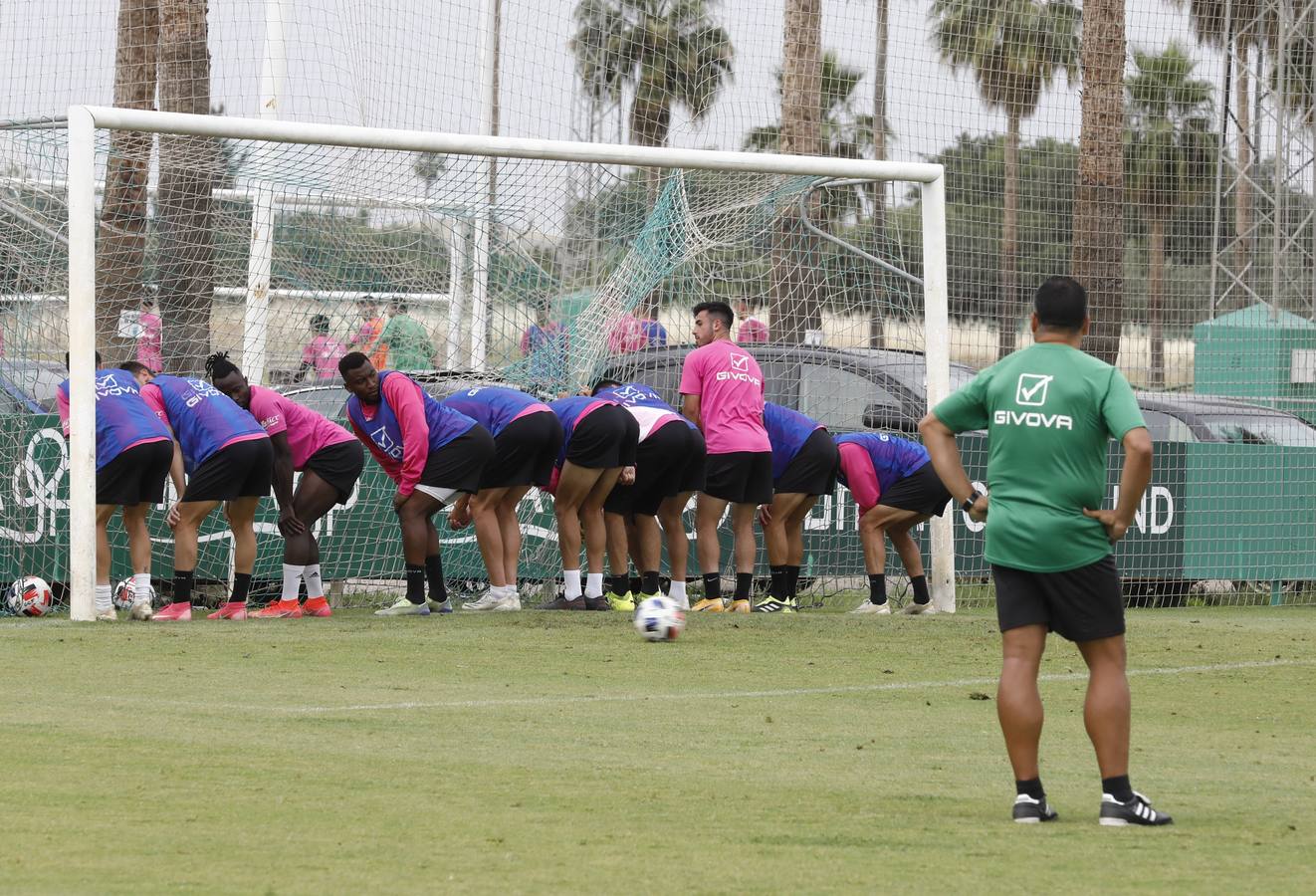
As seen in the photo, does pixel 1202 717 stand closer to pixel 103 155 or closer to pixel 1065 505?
pixel 1065 505

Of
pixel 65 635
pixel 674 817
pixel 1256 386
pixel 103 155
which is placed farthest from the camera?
pixel 1256 386

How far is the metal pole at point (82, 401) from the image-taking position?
12211mm

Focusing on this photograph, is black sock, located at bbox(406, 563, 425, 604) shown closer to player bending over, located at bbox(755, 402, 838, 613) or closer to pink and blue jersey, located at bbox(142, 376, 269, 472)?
pink and blue jersey, located at bbox(142, 376, 269, 472)

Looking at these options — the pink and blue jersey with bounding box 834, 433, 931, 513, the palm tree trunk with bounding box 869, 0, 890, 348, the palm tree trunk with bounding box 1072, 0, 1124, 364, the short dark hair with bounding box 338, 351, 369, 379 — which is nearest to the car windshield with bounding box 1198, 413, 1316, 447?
the palm tree trunk with bounding box 1072, 0, 1124, 364

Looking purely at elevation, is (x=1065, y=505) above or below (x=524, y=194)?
below

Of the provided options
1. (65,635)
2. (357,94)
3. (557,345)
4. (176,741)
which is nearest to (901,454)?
(557,345)

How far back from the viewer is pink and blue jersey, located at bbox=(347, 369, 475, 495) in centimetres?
1292

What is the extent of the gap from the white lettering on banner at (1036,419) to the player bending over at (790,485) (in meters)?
8.10

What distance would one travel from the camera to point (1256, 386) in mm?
19766

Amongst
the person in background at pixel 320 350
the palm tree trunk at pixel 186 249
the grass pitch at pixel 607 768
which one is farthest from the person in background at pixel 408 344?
the grass pitch at pixel 607 768

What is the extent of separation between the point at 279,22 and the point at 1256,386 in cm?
1077

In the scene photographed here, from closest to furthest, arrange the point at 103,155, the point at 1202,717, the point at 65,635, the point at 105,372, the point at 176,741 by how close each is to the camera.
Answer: the point at 176,741, the point at 1202,717, the point at 65,635, the point at 105,372, the point at 103,155

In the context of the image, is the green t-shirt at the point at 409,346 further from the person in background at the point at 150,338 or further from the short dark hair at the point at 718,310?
the short dark hair at the point at 718,310

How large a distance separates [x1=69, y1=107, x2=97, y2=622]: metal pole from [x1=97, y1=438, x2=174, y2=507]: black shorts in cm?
20
